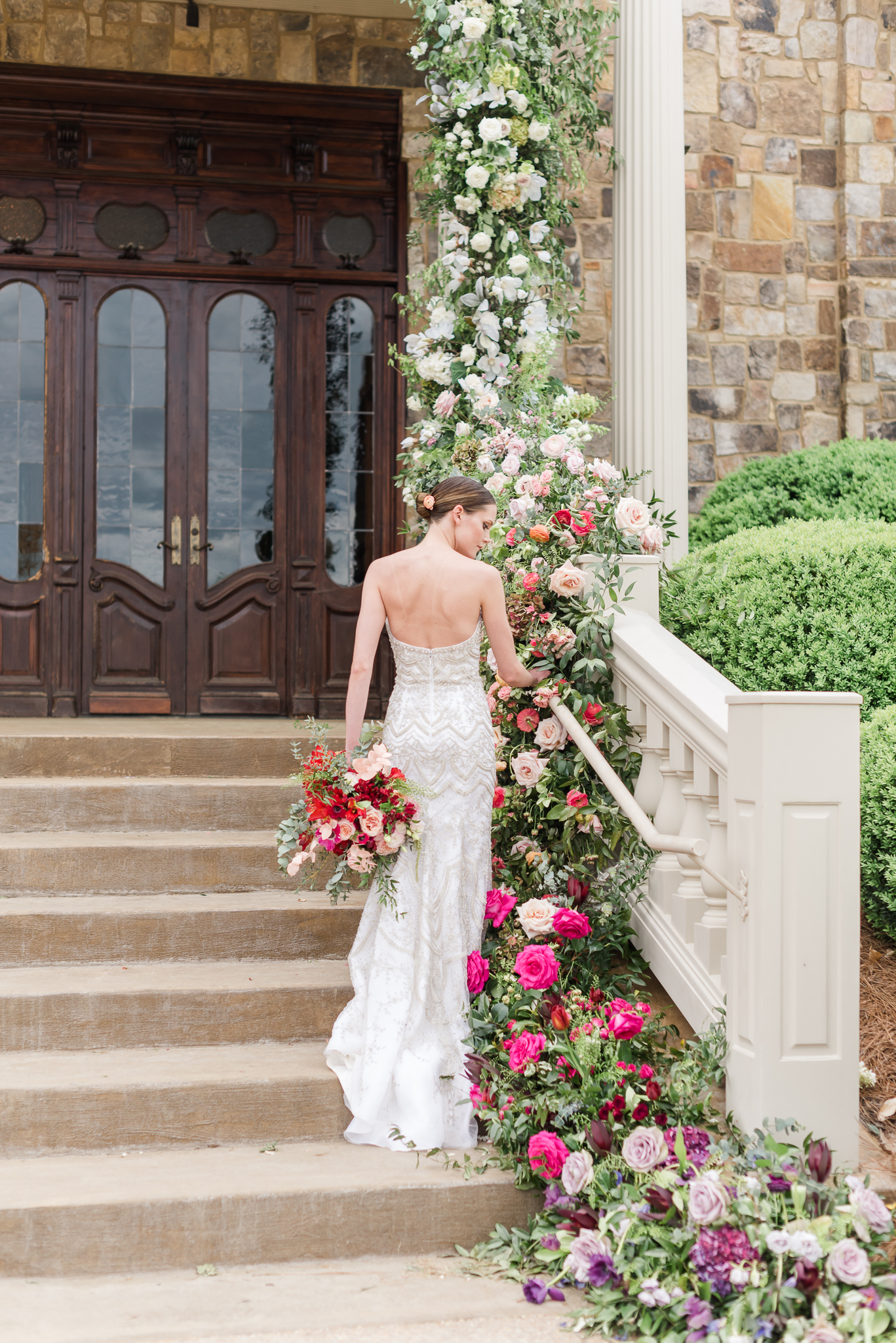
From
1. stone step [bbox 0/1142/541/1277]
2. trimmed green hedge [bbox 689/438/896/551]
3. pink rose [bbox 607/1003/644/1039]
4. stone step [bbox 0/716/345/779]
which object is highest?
trimmed green hedge [bbox 689/438/896/551]

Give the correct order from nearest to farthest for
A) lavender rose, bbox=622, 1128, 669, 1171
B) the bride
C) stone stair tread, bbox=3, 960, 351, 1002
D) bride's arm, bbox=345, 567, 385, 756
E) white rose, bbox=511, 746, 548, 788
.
Answer: lavender rose, bbox=622, 1128, 669, 1171 < the bride < bride's arm, bbox=345, 567, 385, 756 < stone stair tread, bbox=3, 960, 351, 1002 < white rose, bbox=511, 746, 548, 788

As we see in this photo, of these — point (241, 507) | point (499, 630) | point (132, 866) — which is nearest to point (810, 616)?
point (499, 630)

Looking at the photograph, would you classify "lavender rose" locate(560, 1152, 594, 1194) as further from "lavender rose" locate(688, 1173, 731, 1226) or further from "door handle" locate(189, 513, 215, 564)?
"door handle" locate(189, 513, 215, 564)

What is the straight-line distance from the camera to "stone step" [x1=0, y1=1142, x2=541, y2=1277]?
2621 mm

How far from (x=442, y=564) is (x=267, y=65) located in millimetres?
4530

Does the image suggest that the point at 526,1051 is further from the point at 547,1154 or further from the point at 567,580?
the point at 567,580

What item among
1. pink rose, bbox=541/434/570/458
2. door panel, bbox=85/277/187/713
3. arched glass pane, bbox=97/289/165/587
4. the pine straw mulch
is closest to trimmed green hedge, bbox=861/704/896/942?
the pine straw mulch

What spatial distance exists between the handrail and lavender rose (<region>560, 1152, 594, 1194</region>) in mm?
679

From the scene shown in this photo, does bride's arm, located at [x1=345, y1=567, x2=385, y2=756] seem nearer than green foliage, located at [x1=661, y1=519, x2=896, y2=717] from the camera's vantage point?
Yes

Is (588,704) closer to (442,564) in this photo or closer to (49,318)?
(442,564)

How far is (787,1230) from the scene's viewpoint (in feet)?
7.56

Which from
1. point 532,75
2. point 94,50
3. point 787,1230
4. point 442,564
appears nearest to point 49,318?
point 94,50

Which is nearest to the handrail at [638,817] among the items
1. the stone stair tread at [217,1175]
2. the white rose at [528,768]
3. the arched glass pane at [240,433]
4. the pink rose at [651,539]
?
the white rose at [528,768]

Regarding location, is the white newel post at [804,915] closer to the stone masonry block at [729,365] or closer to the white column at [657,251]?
the white column at [657,251]
